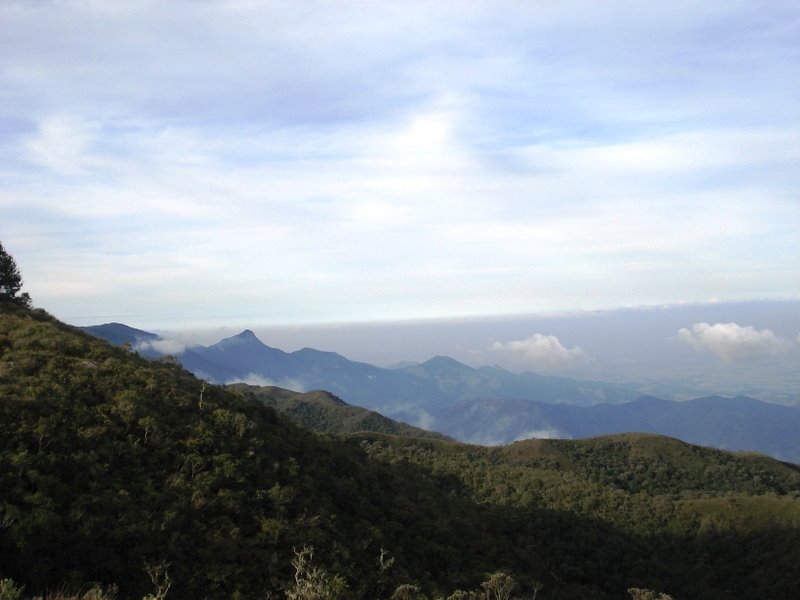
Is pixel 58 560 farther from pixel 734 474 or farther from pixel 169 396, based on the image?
pixel 734 474

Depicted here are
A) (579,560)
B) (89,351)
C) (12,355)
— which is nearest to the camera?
(12,355)

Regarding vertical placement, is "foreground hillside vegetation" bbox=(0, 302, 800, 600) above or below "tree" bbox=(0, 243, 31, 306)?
below

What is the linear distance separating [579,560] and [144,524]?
1764 inches

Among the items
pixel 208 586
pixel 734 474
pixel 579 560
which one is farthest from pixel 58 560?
pixel 734 474

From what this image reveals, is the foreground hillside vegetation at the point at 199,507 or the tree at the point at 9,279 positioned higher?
the tree at the point at 9,279

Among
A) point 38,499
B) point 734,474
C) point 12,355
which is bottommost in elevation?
point 734,474

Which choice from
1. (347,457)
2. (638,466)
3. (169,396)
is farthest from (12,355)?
(638,466)

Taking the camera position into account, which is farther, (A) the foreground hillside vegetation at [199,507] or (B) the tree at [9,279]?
(B) the tree at [9,279]

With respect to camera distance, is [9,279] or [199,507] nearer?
[199,507]

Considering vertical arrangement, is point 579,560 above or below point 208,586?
below

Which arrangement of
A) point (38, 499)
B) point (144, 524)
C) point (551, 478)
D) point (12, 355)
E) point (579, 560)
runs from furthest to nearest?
point (551, 478) < point (579, 560) < point (12, 355) < point (144, 524) < point (38, 499)

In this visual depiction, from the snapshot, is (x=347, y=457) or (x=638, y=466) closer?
(x=347, y=457)

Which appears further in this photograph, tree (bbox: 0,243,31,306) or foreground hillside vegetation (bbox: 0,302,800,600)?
tree (bbox: 0,243,31,306)

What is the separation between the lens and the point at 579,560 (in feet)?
174
